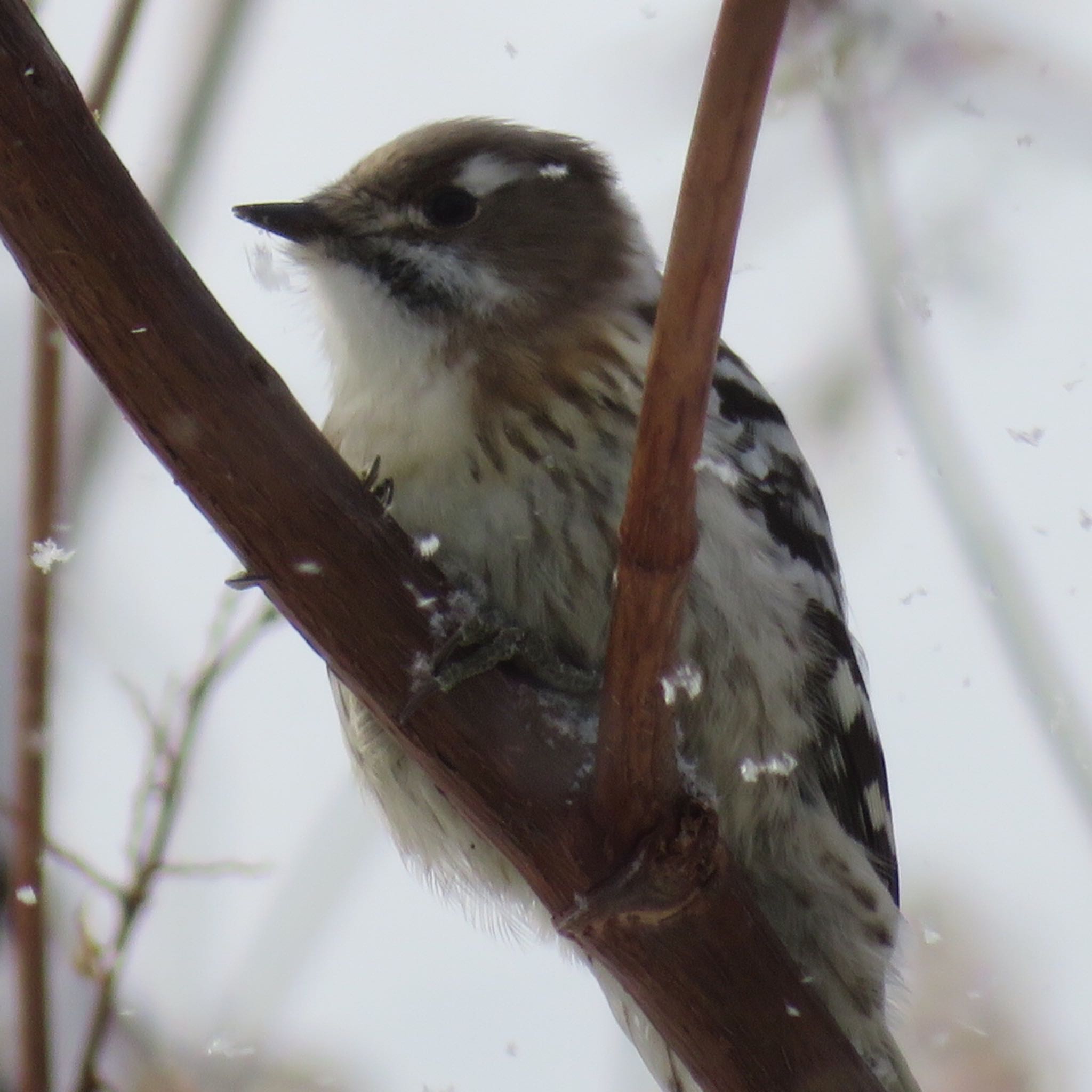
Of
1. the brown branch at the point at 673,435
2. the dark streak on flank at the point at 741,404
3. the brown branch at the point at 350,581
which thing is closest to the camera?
the brown branch at the point at 673,435

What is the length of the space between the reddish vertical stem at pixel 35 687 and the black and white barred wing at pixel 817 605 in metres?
1.05

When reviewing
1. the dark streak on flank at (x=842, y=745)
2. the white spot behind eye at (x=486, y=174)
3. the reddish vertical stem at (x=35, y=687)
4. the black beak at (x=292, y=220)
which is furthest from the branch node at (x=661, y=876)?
the white spot behind eye at (x=486, y=174)

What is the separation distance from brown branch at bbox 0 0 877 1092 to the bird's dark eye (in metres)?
0.77

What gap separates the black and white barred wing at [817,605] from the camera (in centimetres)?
248

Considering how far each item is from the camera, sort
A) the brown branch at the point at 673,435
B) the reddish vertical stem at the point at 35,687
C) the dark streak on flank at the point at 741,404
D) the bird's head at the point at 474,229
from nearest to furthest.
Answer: the brown branch at the point at 673,435
the reddish vertical stem at the point at 35,687
the bird's head at the point at 474,229
the dark streak on flank at the point at 741,404

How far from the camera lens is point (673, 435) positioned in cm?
155

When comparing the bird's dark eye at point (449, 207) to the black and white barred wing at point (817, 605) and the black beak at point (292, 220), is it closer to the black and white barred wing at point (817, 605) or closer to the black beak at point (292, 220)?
the black beak at point (292, 220)

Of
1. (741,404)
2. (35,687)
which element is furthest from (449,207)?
(35,687)

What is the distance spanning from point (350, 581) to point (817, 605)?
3.21 feet

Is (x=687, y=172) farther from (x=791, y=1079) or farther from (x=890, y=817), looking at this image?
(x=890, y=817)

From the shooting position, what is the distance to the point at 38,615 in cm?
225

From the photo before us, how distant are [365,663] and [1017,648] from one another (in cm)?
132

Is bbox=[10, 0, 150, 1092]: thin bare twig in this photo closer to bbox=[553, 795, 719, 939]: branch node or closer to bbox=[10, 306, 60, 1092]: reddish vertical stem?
bbox=[10, 306, 60, 1092]: reddish vertical stem

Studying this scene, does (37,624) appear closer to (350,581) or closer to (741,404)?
(350,581)
